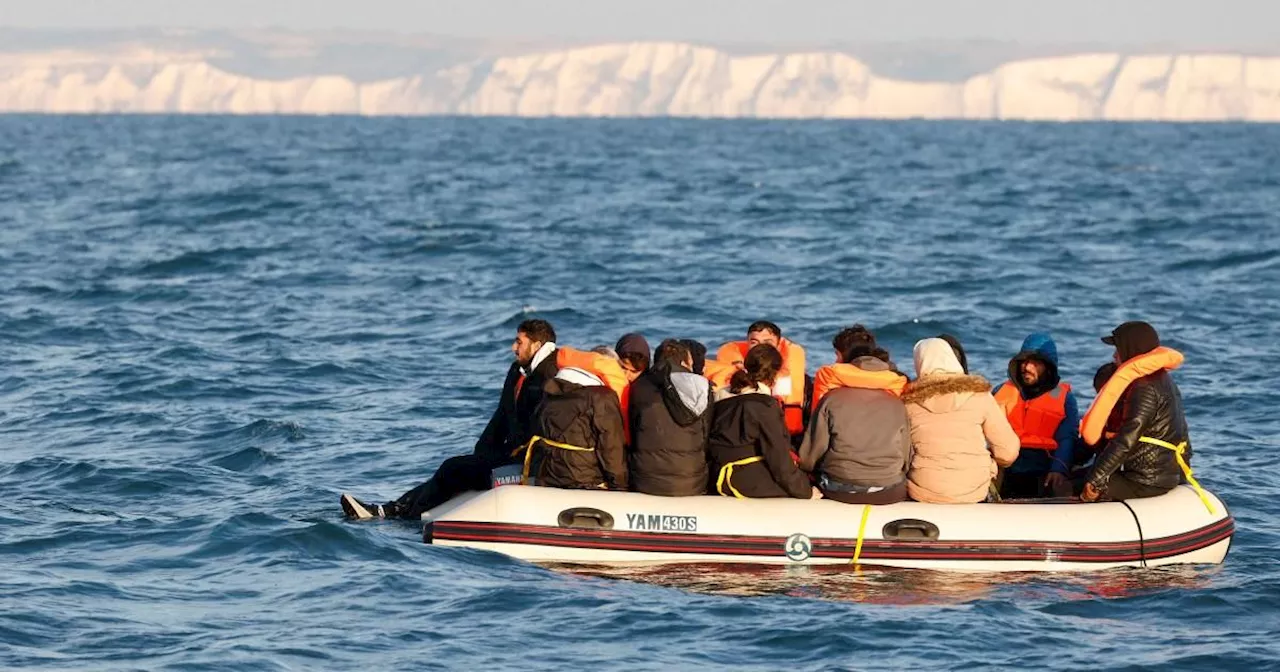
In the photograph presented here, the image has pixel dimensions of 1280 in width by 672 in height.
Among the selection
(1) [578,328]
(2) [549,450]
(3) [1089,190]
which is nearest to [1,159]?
(3) [1089,190]

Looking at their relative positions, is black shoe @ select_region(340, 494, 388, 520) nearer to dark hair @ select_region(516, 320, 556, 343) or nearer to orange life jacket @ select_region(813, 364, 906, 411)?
dark hair @ select_region(516, 320, 556, 343)

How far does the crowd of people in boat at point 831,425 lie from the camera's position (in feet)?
38.1

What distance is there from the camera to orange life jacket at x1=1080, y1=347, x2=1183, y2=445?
1191 cm

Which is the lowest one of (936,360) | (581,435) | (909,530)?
(909,530)

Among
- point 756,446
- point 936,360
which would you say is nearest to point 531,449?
point 756,446

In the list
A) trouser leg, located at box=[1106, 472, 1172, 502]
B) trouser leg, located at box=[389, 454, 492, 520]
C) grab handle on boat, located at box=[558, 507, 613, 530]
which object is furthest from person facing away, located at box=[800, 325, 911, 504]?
trouser leg, located at box=[389, 454, 492, 520]

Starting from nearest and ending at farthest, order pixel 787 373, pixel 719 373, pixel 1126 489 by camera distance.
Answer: pixel 1126 489 → pixel 787 373 → pixel 719 373

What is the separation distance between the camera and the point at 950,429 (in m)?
11.7

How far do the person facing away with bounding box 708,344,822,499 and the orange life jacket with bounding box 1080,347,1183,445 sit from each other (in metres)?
1.91

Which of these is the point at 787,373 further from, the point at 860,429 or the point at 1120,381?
the point at 1120,381

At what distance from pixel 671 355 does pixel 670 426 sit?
482mm

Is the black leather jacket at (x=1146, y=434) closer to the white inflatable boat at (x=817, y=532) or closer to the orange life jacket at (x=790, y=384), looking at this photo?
the white inflatable boat at (x=817, y=532)

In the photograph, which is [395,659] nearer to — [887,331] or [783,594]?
[783,594]

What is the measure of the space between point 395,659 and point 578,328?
14516 mm
